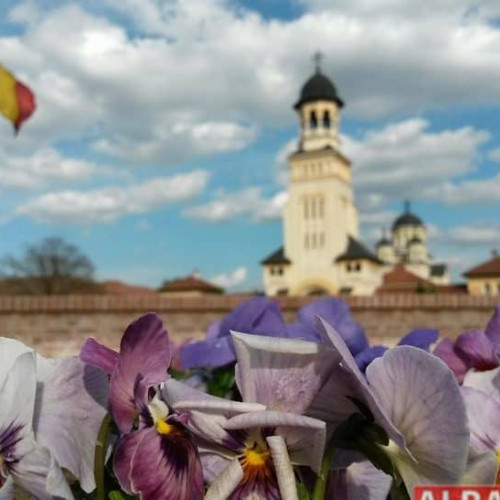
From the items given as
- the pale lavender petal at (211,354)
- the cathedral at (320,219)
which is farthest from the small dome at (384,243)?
the pale lavender petal at (211,354)

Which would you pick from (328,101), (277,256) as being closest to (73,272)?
(277,256)

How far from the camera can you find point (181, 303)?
271 inches

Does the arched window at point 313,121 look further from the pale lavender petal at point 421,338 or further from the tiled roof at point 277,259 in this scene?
the pale lavender petal at point 421,338

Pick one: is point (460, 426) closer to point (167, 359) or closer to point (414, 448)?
point (414, 448)

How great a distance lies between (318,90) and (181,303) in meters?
55.4

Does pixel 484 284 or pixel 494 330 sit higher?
pixel 484 284

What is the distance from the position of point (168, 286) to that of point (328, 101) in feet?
67.4

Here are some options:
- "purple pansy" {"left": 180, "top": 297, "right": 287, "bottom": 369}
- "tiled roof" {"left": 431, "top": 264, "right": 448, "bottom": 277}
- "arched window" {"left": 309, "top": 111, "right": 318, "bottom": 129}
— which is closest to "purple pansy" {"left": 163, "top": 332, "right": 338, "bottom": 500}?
"purple pansy" {"left": 180, "top": 297, "right": 287, "bottom": 369}

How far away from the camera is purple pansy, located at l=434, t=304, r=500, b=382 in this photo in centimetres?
58

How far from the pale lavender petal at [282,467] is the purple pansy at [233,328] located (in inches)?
15.1

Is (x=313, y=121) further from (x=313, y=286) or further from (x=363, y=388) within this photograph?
(x=363, y=388)

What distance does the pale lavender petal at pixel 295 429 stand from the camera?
1.13 ft

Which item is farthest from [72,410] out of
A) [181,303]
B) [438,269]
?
[438,269]

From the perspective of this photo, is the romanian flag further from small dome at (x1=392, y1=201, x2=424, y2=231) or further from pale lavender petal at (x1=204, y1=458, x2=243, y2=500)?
small dome at (x1=392, y1=201, x2=424, y2=231)
